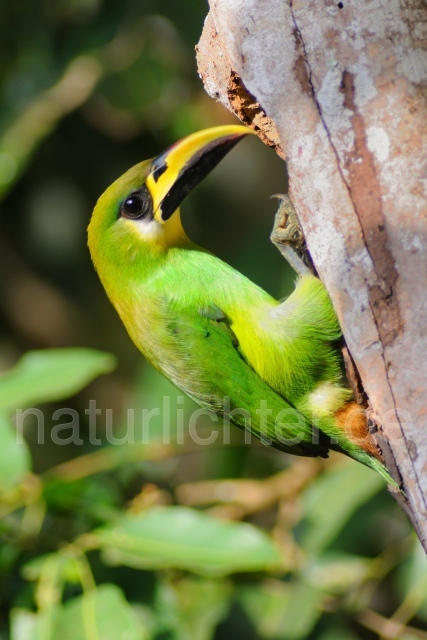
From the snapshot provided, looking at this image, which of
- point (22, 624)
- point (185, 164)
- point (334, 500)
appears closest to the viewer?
point (185, 164)

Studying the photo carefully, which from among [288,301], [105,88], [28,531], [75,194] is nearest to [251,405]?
[288,301]

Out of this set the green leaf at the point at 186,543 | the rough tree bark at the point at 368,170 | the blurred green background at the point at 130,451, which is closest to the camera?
the rough tree bark at the point at 368,170

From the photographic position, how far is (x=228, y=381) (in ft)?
9.56

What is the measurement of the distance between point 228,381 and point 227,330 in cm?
17

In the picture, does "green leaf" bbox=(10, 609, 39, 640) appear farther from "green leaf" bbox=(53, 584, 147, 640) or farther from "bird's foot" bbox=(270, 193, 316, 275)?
"bird's foot" bbox=(270, 193, 316, 275)

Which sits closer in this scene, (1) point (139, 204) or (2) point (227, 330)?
(2) point (227, 330)

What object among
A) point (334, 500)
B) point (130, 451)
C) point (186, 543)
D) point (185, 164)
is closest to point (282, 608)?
point (334, 500)

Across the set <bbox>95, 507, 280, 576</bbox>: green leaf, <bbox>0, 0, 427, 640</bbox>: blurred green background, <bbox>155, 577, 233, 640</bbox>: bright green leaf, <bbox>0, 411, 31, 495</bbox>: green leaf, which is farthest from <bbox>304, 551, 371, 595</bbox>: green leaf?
<bbox>0, 411, 31, 495</bbox>: green leaf

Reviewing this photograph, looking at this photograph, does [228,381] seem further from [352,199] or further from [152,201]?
[352,199]

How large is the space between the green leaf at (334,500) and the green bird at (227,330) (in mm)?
948

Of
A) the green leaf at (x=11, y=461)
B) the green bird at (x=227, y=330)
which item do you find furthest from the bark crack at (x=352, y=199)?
the green leaf at (x=11, y=461)

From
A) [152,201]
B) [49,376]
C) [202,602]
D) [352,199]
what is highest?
[152,201]

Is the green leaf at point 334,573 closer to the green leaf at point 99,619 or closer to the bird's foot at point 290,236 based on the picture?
the green leaf at point 99,619

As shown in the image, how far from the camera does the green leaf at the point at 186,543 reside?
3.10 m
